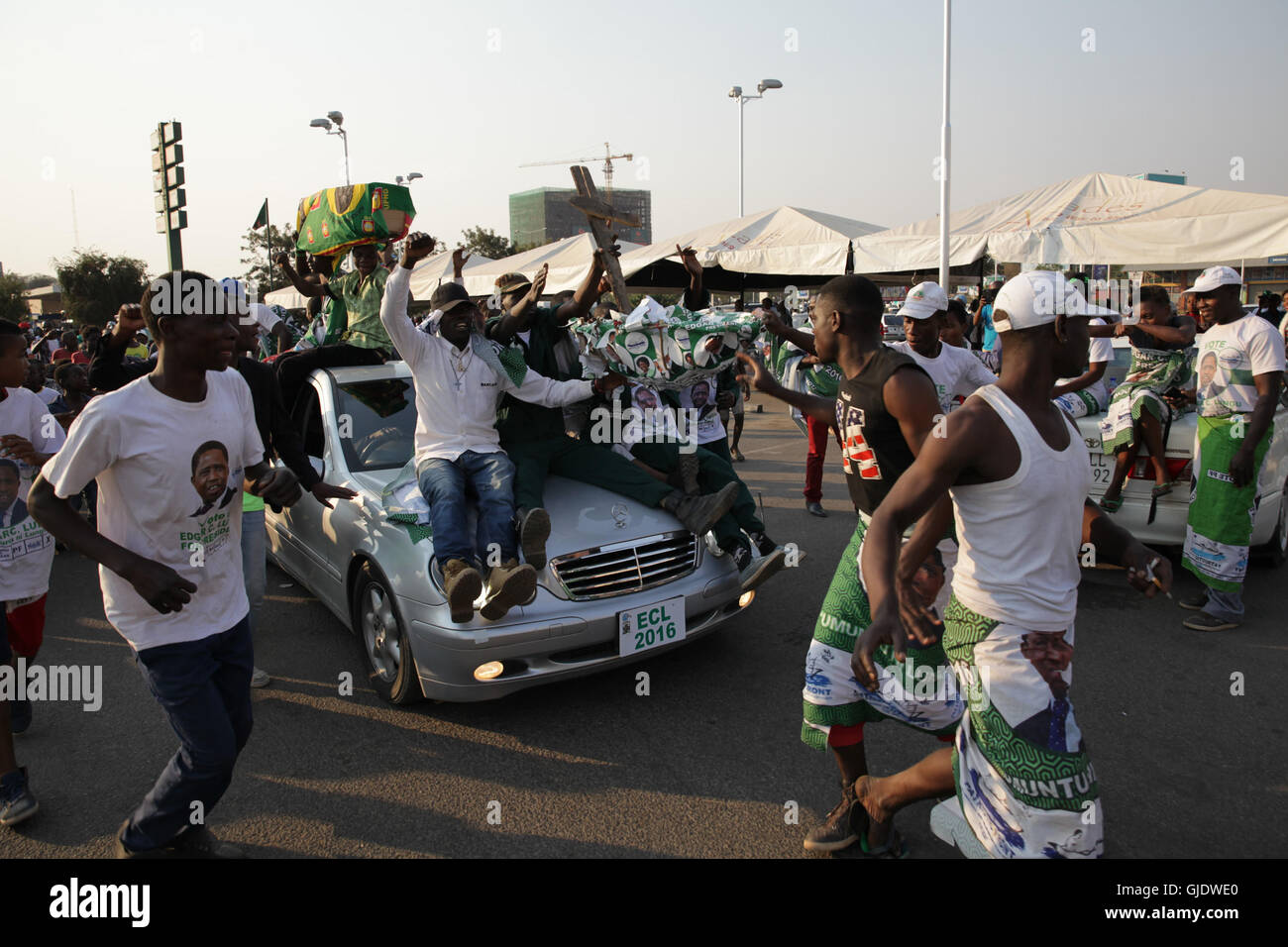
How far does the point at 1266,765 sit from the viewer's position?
3.64 meters

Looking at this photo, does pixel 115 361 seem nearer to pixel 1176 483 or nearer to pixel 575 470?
pixel 575 470

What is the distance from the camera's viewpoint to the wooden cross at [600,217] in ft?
17.5

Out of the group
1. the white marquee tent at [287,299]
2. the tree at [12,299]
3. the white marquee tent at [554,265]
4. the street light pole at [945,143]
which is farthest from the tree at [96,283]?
the street light pole at [945,143]

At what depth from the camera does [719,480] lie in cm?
497

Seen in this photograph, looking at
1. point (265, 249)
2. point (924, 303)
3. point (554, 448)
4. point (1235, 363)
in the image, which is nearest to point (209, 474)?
point (554, 448)

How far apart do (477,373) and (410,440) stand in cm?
85

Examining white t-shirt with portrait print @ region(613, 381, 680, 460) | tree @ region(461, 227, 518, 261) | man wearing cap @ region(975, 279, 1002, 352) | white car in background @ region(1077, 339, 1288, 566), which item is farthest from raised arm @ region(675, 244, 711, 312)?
tree @ region(461, 227, 518, 261)

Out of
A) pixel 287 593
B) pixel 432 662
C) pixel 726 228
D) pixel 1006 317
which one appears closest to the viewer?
pixel 1006 317

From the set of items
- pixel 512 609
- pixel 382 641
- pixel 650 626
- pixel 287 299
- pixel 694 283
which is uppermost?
pixel 287 299

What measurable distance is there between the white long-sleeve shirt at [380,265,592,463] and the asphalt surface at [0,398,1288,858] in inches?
53.8

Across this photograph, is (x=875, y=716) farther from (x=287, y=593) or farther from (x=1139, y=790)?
(x=287, y=593)

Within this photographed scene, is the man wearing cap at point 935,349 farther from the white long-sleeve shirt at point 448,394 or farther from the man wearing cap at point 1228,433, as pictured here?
the white long-sleeve shirt at point 448,394

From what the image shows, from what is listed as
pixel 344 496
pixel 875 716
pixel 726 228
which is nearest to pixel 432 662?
pixel 344 496

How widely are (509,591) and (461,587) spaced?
8.2 inches
